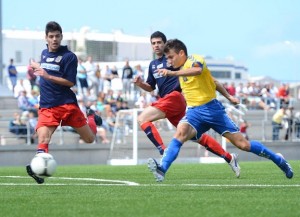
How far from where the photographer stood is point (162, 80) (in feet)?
60.1

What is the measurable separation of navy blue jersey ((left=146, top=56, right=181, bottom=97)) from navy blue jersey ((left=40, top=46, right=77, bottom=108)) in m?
3.41

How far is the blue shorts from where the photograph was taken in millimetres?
13828

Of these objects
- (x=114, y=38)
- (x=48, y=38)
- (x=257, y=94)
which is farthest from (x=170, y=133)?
(x=114, y=38)

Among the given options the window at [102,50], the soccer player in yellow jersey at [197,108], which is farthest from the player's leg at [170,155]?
the window at [102,50]

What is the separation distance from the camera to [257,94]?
140 feet

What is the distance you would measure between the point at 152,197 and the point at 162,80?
23.8ft

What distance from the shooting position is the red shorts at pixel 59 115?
14.8 m

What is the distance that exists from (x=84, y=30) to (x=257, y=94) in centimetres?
3285

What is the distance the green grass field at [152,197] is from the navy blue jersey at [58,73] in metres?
1.22

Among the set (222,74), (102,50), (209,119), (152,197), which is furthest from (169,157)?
(102,50)

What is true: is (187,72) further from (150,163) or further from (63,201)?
(63,201)

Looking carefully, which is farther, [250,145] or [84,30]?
[84,30]

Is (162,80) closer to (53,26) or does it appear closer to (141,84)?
(141,84)

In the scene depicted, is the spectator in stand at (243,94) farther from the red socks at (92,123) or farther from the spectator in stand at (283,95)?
the red socks at (92,123)
